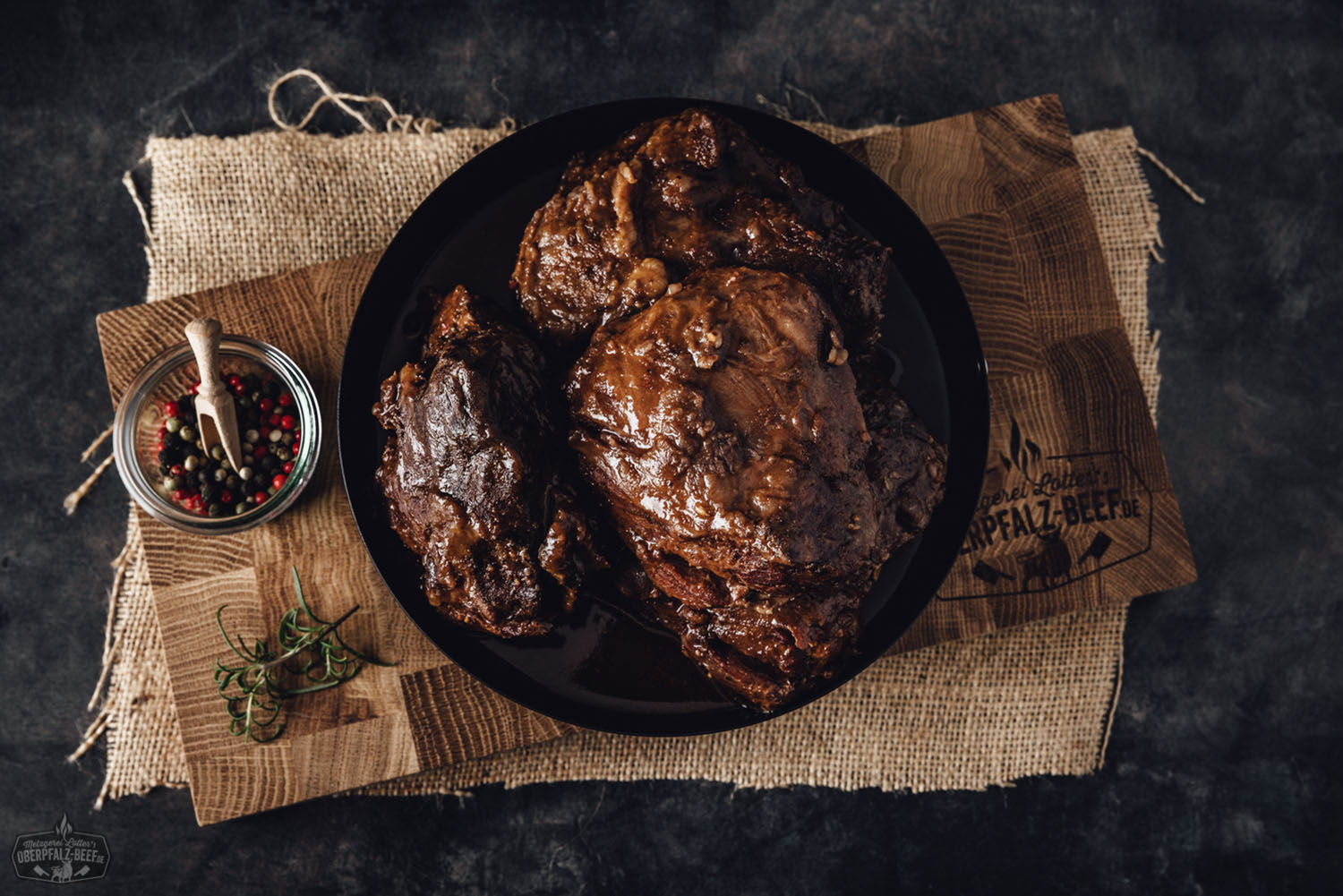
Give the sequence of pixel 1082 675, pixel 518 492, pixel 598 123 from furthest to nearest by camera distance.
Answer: pixel 1082 675, pixel 598 123, pixel 518 492

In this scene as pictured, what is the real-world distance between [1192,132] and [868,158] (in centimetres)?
157

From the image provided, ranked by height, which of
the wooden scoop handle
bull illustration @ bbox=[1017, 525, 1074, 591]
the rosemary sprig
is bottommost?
the rosemary sprig

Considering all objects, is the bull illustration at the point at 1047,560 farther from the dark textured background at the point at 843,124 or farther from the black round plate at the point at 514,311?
the dark textured background at the point at 843,124

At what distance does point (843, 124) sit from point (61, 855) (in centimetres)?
410

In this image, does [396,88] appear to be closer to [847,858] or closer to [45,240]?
[45,240]

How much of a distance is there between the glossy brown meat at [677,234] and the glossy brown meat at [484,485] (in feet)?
0.72

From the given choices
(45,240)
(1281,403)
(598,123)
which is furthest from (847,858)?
(45,240)

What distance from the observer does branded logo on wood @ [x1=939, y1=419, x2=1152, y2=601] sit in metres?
2.98

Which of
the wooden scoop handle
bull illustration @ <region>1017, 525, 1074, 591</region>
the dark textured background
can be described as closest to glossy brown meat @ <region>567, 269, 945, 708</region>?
bull illustration @ <region>1017, 525, 1074, 591</region>

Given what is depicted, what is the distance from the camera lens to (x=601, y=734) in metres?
3.12

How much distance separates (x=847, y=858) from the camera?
10.8ft

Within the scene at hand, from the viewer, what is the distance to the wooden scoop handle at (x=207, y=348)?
2.51 metres

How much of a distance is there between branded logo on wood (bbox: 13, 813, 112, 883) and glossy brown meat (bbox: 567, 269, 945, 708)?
2552 millimetres

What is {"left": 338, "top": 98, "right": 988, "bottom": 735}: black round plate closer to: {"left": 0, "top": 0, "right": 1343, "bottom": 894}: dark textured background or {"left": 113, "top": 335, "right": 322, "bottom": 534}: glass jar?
{"left": 113, "top": 335, "right": 322, "bottom": 534}: glass jar
